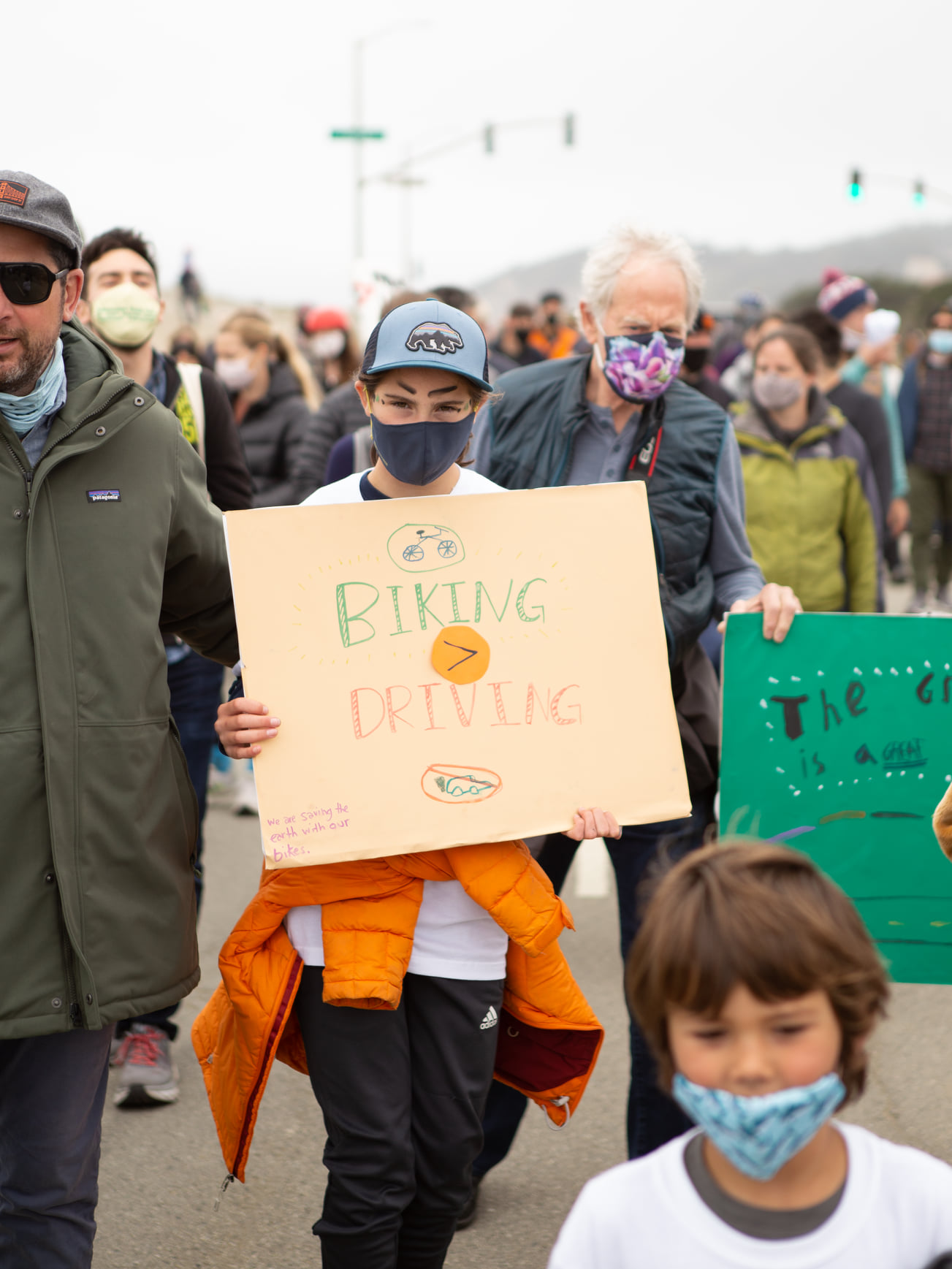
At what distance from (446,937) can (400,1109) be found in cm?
31

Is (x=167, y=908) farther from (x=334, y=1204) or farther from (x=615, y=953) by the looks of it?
(x=615, y=953)

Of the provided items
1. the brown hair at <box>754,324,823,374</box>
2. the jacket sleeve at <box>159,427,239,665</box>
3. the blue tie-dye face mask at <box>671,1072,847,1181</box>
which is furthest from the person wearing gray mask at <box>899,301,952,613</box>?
the blue tie-dye face mask at <box>671,1072,847,1181</box>

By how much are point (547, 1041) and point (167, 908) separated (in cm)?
78

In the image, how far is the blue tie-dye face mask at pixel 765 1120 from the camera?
161cm

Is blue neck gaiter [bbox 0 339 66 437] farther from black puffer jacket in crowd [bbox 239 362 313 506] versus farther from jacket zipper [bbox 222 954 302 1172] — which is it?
black puffer jacket in crowd [bbox 239 362 313 506]

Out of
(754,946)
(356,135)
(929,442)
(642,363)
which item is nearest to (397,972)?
(754,946)

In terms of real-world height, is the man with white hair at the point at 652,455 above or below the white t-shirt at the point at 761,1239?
above

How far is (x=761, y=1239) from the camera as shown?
164 centimetres

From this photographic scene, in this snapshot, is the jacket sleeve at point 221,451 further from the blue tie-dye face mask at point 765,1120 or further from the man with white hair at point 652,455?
the blue tie-dye face mask at point 765,1120

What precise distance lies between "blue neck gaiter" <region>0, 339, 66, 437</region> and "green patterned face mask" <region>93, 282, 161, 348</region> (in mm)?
1852

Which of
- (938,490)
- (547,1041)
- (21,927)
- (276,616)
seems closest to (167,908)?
(21,927)

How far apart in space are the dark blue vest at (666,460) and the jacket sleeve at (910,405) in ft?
30.1

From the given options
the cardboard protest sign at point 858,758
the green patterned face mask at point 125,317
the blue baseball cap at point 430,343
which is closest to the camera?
the blue baseball cap at point 430,343

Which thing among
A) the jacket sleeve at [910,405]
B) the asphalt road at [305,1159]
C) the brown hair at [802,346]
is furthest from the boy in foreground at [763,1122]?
the jacket sleeve at [910,405]
